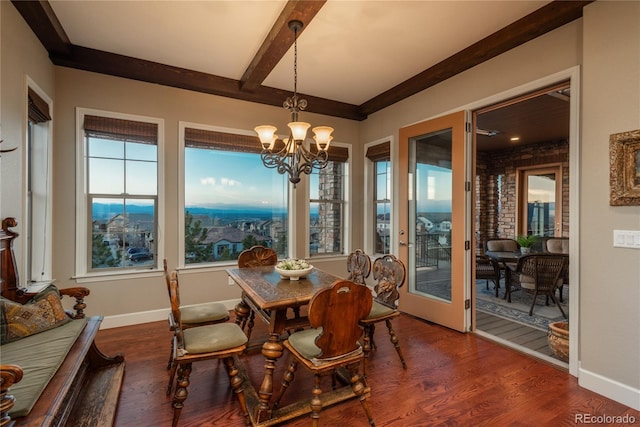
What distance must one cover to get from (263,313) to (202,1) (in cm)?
254

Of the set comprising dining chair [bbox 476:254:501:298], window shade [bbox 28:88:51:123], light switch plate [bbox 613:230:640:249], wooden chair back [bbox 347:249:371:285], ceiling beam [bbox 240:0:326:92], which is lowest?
dining chair [bbox 476:254:501:298]

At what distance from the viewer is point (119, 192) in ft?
11.6

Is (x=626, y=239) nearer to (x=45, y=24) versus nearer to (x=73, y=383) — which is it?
(x=73, y=383)

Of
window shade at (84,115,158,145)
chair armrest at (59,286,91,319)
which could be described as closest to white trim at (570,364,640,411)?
chair armrest at (59,286,91,319)

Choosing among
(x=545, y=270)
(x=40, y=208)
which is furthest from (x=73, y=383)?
(x=545, y=270)

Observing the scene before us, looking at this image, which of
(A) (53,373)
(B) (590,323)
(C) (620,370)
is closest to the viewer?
(A) (53,373)

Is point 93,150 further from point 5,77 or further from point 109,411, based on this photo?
point 109,411

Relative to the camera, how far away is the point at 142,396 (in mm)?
2193

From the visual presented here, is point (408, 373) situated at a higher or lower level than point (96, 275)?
lower

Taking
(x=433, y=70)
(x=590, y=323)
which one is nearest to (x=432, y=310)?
(x=590, y=323)

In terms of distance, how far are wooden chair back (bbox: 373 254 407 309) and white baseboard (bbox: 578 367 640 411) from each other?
144 cm

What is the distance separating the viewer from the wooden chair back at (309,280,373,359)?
5.45 feet

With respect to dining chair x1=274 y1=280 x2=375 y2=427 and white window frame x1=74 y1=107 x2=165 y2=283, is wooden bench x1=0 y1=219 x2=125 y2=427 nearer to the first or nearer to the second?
white window frame x1=74 y1=107 x2=165 y2=283

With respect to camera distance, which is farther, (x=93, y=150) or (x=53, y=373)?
(x=93, y=150)
